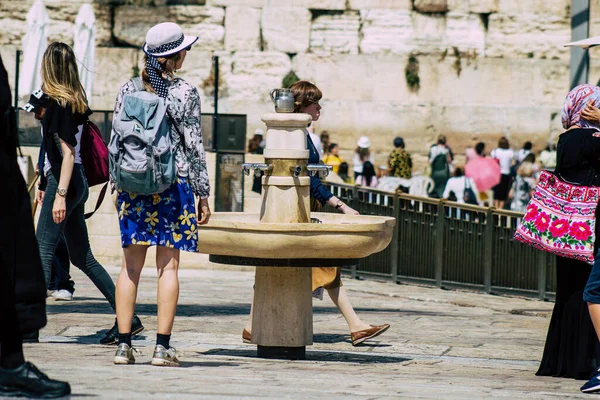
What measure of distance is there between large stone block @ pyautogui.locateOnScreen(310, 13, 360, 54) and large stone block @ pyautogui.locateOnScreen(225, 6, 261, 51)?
1025 mm

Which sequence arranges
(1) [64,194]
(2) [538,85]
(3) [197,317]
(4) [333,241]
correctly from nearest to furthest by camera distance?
(4) [333,241], (1) [64,194], (3) [197,317], (2) [538,85]

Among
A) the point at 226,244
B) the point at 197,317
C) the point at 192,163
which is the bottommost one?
the point at 197,317

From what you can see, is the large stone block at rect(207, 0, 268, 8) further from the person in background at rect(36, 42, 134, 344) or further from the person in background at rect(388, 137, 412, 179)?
the person in background at rect(36, 42, 134, 344)

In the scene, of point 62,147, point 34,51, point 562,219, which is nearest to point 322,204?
point 62,147

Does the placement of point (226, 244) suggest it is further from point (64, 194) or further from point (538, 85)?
point (538, 85)

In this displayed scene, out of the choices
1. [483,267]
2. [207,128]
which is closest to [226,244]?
[483,267]

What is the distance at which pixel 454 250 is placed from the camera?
515 inches

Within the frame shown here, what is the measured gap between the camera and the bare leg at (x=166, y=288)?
6762 mm

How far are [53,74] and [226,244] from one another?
1.55 meters

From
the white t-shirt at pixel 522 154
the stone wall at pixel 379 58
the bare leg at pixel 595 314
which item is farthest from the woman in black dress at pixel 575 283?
the stone wall at pixel 379 58

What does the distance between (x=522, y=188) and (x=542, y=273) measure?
9016mm

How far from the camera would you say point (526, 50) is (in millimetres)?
25125

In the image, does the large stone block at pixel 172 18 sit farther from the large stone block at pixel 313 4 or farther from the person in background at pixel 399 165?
the person in background at pixel 399 165

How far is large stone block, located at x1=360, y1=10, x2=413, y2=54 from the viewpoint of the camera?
2508 cm
